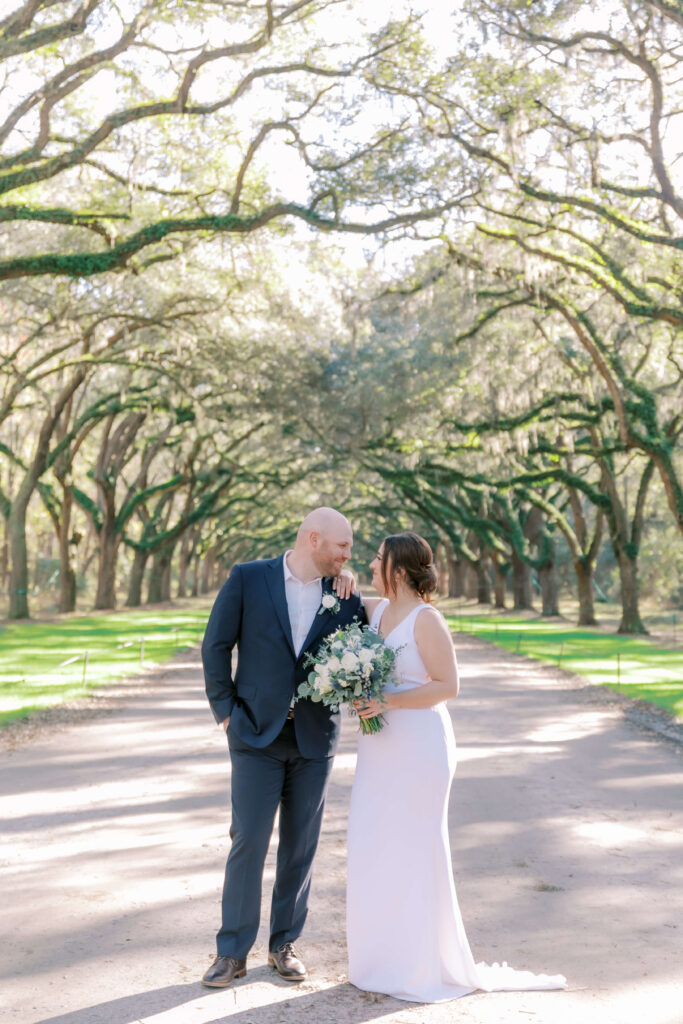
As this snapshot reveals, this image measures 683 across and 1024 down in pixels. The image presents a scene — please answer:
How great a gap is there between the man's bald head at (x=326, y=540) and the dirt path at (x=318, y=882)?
173 centimetres

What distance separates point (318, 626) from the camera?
5074 millimetres

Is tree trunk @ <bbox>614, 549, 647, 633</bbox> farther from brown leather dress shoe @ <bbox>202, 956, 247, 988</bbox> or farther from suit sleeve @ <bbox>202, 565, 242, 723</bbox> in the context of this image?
brown leather dress shoe @ <bbox>202, 956, 247, 988</bbox>

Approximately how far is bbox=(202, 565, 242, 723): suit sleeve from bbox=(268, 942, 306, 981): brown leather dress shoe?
100 cm

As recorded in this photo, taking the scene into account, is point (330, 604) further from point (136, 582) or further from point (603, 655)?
point (136, 582)

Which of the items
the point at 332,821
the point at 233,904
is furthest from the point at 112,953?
the point at 332,821

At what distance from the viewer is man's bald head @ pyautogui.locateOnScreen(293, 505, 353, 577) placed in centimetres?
501

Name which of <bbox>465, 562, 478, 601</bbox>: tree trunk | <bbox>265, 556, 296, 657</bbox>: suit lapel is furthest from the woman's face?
<bbox>465, 562, 478, 601</bbox>: tree trunk

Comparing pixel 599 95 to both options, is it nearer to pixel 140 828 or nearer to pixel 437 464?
pixel 140 828

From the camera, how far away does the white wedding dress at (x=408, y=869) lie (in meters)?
4.75

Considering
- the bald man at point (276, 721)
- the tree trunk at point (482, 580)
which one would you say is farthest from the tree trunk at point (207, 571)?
the bald man at point (276, 721)

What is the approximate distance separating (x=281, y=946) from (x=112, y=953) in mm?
748

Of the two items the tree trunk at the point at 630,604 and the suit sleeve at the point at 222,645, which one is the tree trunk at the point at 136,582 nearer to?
the tree trunk at the point at 630,604

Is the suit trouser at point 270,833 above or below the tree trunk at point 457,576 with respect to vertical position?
below

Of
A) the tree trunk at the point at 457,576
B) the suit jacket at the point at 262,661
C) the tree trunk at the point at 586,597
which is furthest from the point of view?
the tree trunk at the point at 457,576
